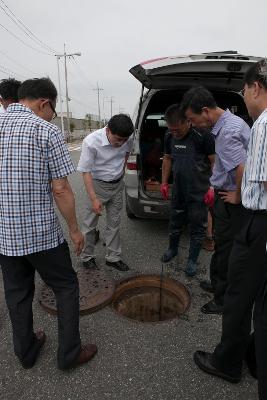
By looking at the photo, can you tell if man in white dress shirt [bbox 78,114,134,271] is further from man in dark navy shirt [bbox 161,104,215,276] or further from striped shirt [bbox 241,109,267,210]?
striped shirt [bbox 241,109,267,210]

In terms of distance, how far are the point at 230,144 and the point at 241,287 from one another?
95 cm

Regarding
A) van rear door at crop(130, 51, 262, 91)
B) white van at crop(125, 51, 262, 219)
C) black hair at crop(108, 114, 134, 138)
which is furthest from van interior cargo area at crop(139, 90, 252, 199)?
black hair at crop(108, 114, 134, 138)

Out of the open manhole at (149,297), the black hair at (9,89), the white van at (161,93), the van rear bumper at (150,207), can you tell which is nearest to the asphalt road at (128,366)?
the open manhole at (149,297)

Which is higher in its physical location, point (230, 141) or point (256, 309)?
point (230, 141)

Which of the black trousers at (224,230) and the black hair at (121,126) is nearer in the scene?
the black trousers at (224,230)

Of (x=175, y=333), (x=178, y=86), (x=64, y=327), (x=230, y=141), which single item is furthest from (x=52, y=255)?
(x=178, y=86)

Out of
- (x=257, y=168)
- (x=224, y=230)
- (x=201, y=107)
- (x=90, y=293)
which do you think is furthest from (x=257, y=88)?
(x=90, y=293)

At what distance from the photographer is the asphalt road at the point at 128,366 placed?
2.01 meters

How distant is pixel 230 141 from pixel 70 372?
6.11ft

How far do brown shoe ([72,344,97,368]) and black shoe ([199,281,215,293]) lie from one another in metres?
1.28

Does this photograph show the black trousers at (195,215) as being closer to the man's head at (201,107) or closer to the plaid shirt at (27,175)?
the man's head at (201,107)

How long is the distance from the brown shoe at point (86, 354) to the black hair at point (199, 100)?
1.85m

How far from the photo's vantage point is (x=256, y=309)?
168 centimetres

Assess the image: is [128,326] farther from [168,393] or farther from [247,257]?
[247,257]
